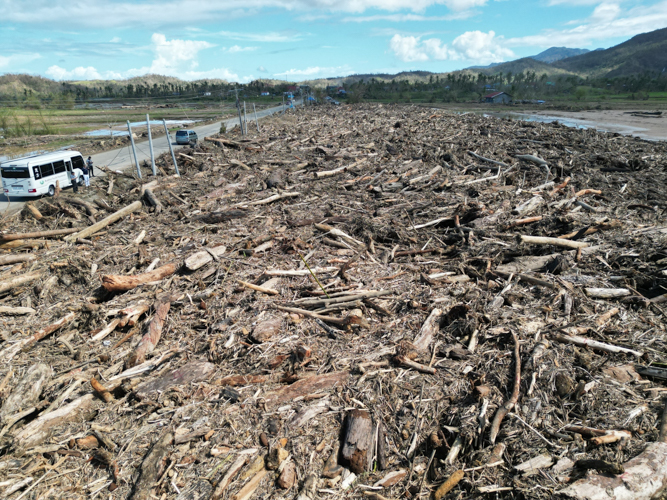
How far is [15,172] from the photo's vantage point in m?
17.7

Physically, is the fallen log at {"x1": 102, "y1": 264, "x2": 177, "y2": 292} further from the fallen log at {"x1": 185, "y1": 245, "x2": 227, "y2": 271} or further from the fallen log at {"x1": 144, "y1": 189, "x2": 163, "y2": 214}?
the fallen log at {"x1": 144, "y1": 189, "x2": 163, "y2": 214}

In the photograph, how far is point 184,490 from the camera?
3930mm

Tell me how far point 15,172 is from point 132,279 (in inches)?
616

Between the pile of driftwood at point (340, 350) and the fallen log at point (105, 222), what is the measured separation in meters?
0.06

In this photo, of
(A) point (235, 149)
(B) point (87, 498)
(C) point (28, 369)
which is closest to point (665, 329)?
(B) point (87, 498)

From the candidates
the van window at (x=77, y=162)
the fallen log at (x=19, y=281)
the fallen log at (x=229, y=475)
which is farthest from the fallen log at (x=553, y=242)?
the van window at (x=77, y=162)

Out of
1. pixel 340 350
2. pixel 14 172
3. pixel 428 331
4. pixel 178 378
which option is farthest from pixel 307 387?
pixel 14 172

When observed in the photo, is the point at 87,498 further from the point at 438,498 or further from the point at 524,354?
the point at 524,354

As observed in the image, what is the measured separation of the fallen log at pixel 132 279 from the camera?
7402 mm

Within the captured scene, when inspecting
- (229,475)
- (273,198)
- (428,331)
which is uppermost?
(273,198)

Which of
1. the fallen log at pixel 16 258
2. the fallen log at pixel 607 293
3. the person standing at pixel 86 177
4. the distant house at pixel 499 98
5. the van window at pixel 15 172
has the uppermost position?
the distant house at pixel 499 98

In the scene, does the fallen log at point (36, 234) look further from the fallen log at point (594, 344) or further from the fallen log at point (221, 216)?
the fallen log at point (594, 344)

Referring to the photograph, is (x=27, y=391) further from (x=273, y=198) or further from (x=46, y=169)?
(x=46, y=169)

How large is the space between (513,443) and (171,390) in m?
4.45
